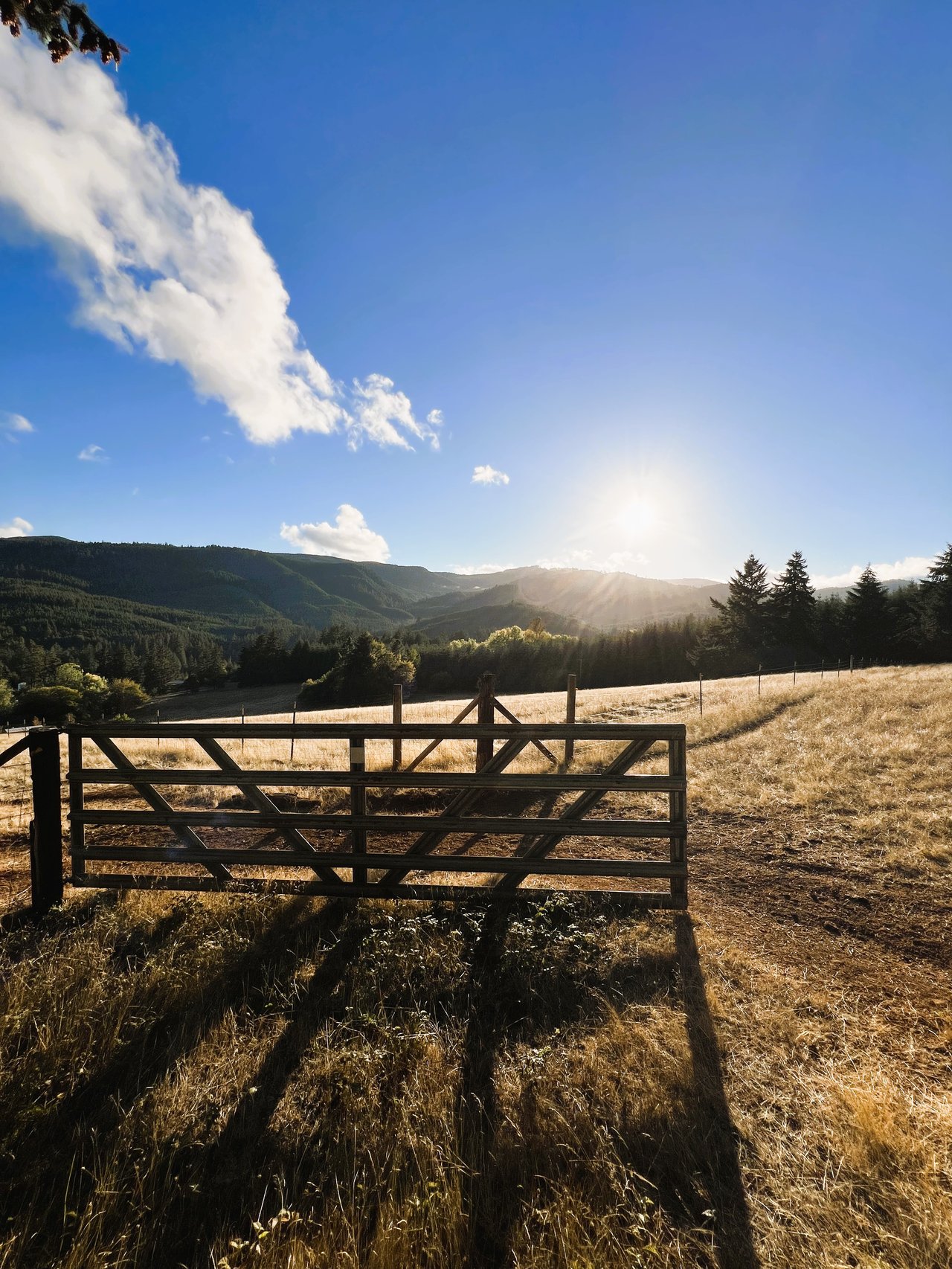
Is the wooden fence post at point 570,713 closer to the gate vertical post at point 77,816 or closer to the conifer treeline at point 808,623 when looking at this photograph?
the gate vertical post at point 77,816

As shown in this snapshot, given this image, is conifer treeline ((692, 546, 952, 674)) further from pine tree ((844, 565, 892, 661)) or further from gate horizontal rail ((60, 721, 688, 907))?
gate horizontal rail ((60, 721, 688, 907))

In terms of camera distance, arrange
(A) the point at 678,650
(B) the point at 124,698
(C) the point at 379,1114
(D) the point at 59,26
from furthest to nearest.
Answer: (B) the point at 124,698 < (A) the point at 678,650 < (D) the point at 59,26 < (C) the point at 379,1114

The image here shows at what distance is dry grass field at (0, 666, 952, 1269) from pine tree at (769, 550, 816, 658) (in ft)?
223

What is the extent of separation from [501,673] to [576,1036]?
70449 mm

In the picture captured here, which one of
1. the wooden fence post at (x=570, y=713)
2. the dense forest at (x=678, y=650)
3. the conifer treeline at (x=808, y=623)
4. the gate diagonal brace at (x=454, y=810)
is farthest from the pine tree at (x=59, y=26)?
the conifer treeline at (x=808, y=623)

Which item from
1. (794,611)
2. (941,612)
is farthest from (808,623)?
(941,612)

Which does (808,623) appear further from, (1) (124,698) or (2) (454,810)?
(1) (124,698)

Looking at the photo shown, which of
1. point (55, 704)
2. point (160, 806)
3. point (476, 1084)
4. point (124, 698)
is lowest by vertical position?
point (124, 698)

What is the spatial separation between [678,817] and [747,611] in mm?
71057

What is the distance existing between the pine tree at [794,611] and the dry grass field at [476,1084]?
67.9 metres

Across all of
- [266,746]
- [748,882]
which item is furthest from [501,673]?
[748,882]

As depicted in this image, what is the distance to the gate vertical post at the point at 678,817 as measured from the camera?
205 inches

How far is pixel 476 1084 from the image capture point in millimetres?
3174

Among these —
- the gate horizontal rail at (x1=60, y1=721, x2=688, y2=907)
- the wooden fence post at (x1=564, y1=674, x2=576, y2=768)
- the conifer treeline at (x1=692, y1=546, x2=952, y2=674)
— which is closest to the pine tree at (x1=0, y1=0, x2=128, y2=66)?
the gate horizontal rail at (x1=60, y1=721, x2=688, y2=907)
